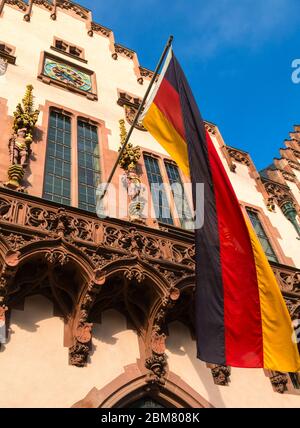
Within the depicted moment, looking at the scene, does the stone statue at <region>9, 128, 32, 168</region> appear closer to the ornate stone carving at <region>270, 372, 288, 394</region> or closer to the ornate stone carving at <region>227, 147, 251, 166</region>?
the ornate stone carving at <region>270, 372, 288, 394</region>

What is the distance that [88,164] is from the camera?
1444 cm

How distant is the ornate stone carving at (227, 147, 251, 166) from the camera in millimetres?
22094

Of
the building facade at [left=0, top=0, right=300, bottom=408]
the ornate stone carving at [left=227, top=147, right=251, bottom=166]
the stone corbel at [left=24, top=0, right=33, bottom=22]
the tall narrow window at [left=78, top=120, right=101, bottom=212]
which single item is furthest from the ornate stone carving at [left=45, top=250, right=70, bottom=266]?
the stone corbel at [left=24, top=0, right=33, bottom=22]

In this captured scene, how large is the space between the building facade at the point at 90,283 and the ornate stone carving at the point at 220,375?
0.08 ft

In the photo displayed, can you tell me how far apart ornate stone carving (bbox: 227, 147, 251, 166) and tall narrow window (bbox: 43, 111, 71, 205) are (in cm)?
933

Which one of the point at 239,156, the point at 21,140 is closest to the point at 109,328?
the point at 21,140

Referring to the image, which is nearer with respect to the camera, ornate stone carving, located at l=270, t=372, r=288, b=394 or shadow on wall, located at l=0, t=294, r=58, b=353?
shadow on wall, located at l=0, t=294, r=58, b=353

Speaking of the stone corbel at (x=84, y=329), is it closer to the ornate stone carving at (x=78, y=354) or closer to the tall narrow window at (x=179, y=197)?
the ornate stone carving at (x=78, y=354)

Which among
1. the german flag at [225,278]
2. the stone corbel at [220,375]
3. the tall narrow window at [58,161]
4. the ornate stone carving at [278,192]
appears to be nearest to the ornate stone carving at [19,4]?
the tall narrow window at [58,161]

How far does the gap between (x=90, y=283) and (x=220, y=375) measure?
4022 mm

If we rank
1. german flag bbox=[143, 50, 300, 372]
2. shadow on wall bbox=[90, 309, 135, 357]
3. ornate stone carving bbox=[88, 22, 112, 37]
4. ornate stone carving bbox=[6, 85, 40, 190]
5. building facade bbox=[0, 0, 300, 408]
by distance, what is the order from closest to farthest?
german flag bbox=[143, 50, 300, 372], building facade bbox=[0, 0, 300, 408], shadow on wall bbox=[90, 309, 135, 357], ornate stone carving bbox=[6, 85, 40, 190], ornate stone carving bbox=[88, 22, 112, 37]

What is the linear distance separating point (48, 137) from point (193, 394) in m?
9.23

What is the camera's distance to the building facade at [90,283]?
28.6 feet

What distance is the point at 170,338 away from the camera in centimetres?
1059
